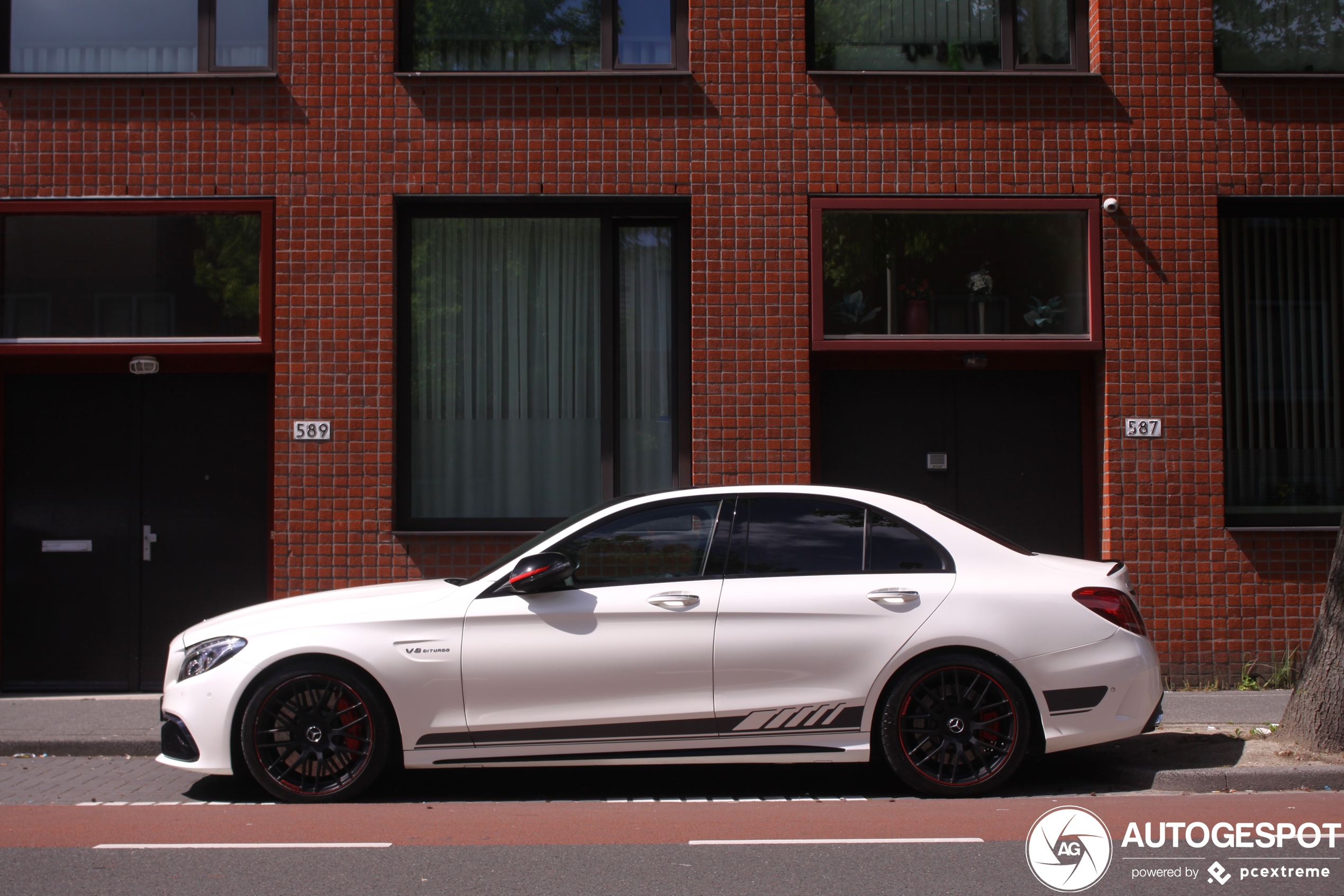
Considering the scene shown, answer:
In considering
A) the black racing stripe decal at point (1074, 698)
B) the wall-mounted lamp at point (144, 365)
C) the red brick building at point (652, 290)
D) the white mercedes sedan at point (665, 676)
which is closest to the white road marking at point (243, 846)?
the white mercedes sedan at point (665, 676)

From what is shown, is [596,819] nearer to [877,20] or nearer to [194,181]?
[194,181]

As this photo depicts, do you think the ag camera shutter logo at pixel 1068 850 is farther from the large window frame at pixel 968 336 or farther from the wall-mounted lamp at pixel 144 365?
the wall-mounted lamp at pixel 144 365

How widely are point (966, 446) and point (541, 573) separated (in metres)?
5.18

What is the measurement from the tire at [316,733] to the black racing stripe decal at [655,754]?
1.24ft

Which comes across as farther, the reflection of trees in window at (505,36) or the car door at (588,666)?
the reflection of trees in window at (505,36)

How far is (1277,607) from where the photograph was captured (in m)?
9.71

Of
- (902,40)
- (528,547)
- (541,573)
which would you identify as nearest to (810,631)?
(541,573)

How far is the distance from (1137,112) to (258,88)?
24.2 ft

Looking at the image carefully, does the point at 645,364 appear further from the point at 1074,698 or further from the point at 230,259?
the point at 1074,698

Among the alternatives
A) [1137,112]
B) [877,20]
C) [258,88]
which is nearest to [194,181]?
[258,88]

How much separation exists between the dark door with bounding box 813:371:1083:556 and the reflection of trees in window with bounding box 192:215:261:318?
490 cm

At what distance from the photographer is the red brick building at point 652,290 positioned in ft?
32.0

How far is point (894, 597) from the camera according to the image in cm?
622

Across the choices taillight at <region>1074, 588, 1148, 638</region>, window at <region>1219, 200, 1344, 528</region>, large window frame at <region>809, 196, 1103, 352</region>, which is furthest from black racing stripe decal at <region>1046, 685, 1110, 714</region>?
window at <region>1219, 200, 1344, 528</region>
